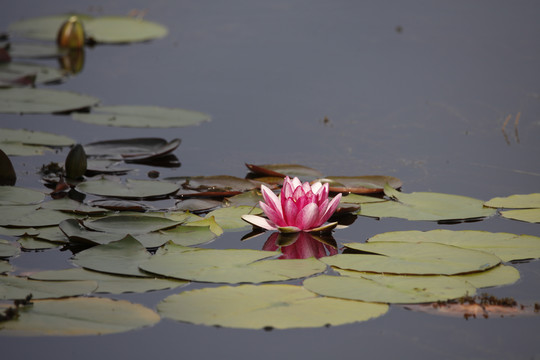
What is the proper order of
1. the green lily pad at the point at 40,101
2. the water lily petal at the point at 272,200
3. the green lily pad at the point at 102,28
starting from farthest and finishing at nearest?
1. the green lily pad at the point at 102,28
2. the green lily pad at the point at 40,101
3. the water lily petal at the point at 272,200

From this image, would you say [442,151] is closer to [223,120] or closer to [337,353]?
[223,120]

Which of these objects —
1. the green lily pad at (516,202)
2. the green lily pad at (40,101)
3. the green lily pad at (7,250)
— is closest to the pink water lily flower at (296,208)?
the green lily pad at (516,202)

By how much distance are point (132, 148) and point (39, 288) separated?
63.1 inches

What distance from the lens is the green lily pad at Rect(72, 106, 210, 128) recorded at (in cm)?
444

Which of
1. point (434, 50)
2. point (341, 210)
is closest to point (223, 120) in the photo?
point (341, 210)

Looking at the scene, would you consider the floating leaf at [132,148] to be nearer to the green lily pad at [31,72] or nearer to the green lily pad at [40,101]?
the green lily pad at [40,101]

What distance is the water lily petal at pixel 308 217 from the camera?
2.96m

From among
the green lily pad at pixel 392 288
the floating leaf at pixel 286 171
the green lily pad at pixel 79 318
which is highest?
the floating leaf at pixel 286 171

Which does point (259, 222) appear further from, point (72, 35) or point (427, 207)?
point (72, 35)

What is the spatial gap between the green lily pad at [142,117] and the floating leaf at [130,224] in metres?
1.44

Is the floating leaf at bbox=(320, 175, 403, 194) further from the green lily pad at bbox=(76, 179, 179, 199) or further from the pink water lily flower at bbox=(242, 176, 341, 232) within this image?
the green lily pad at bbox=(76, 179, 179, 199)

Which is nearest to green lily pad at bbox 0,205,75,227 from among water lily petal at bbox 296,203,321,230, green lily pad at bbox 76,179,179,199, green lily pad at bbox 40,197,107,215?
green lily pad at bbox 40,197,107,215

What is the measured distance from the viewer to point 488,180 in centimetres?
369

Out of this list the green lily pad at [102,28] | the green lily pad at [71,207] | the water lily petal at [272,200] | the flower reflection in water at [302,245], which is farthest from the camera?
the green lily pad at [102,28]
